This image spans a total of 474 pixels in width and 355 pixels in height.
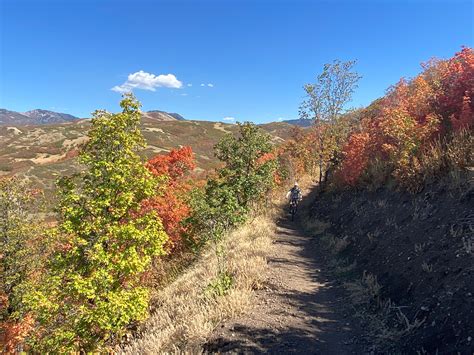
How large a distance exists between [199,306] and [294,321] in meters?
2.05

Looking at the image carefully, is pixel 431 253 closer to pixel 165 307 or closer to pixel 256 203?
pixel 165 307

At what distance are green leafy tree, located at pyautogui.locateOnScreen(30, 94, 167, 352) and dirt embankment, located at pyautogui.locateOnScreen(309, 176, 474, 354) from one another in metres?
6.03

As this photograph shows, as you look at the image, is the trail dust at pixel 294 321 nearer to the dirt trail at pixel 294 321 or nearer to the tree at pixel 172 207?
the dirt trail at pixel 294 321

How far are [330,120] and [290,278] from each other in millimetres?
14836

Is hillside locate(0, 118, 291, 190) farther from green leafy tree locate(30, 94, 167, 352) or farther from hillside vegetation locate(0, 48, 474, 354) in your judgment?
green leafy tree locate(30, 94, 167, 352)

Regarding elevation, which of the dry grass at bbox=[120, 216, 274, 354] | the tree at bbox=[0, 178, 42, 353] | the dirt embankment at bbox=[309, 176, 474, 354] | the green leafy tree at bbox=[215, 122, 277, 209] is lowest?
the tree at bbox=[0, 178, 42, 353]

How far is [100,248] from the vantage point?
954 centimetres

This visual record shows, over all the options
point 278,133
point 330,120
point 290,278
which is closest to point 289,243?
point 290,278

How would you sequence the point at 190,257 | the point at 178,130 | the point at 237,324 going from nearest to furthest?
the point at 237,324 → the point at 190,257 → the point at 178,130

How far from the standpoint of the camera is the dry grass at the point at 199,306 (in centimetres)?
627

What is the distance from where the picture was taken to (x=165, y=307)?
8711 mm

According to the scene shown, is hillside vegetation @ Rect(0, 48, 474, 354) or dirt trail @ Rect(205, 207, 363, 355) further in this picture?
hillside vegetation @ Rect(0, 48, 474, 354)

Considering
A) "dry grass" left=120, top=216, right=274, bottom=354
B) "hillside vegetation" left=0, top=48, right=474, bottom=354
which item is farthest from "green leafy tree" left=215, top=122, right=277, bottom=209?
"dry grass" left=120, top=216, right=274, bottom=354

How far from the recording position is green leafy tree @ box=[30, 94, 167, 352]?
944cm
